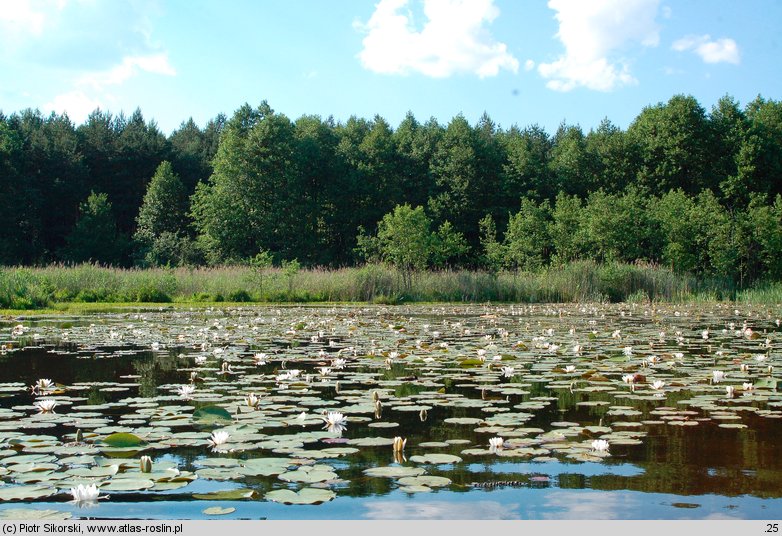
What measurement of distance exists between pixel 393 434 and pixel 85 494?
5.80ft

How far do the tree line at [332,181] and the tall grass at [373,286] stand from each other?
28.7 ft

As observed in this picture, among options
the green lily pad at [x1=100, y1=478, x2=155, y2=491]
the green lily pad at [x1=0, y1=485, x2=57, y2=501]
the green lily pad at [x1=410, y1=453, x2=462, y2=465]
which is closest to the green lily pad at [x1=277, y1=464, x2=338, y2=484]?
the green lily pad at [x1=410, y1=453, x2=462, y2=465]

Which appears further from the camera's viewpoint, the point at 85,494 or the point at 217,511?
the point at 85,494

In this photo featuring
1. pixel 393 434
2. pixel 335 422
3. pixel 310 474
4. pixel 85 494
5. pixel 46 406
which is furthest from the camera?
pixel 46 406

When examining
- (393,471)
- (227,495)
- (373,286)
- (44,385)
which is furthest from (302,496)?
(373,286)

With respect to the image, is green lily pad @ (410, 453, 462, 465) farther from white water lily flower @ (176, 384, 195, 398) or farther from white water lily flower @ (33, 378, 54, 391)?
white water lily flower @ (33, 378, 54, 391)

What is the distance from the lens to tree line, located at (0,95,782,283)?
40.2 m

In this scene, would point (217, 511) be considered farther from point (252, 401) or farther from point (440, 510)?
point (252, 401)

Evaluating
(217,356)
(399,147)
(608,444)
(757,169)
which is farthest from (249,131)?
(608,444)

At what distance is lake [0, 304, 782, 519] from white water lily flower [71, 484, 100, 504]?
2 cm

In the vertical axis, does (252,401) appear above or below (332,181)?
below

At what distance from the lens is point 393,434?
4145 millimetres

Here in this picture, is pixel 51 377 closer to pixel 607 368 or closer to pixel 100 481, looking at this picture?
pixel 100 481

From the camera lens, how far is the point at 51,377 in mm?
6434
